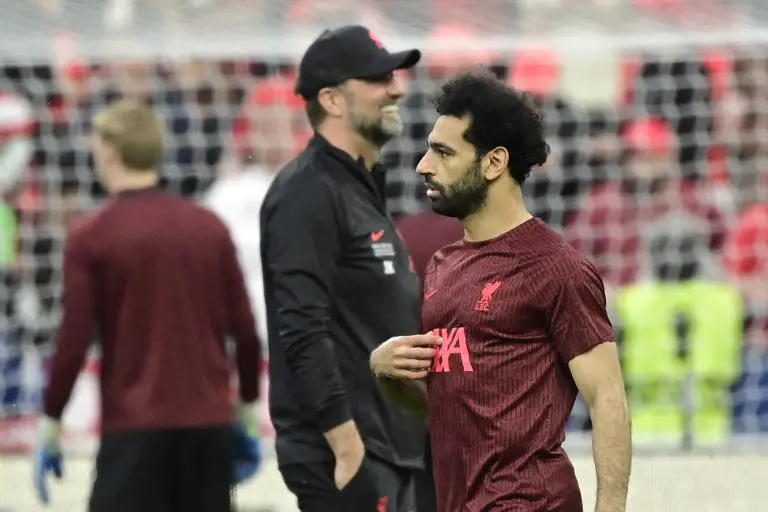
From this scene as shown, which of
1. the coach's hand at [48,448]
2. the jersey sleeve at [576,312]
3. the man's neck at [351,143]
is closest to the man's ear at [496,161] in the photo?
the jersey sleeve at [576,312]

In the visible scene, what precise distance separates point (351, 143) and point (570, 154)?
4383 millimetres

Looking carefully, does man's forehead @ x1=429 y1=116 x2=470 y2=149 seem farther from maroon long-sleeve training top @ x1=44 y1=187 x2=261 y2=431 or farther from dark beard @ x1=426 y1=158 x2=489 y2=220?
maroon long-sleeve training top @ x1=44 y1=187 x2=261 y2=431

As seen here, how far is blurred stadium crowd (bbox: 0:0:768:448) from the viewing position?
811 centimetres

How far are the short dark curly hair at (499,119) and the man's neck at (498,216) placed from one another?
7 cm

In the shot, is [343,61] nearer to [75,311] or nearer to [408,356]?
[75,311]

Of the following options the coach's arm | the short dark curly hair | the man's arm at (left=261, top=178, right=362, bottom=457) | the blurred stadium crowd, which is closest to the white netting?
the blurred stadium crowd

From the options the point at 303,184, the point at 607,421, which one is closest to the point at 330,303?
the point at 303,184

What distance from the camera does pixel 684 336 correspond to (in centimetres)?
809

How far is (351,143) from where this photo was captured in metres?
4.41

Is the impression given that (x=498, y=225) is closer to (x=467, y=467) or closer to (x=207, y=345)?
(x=467, y=467)

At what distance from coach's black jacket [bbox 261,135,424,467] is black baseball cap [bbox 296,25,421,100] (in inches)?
8.4

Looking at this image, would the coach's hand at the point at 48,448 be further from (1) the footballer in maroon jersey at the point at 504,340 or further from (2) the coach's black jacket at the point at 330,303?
(1) the footballer in maroon jersey at the point at 504,340

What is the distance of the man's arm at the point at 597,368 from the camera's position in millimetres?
Result: 3121

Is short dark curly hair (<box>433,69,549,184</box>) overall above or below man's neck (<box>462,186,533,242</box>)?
above
